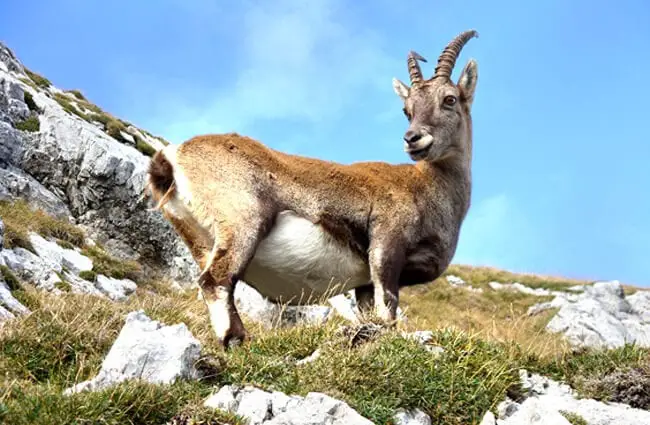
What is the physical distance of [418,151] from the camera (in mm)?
9680

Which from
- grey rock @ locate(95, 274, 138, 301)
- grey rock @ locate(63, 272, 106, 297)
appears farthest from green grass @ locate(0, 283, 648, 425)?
grey rock @ locate(95, 274, 138, 301)

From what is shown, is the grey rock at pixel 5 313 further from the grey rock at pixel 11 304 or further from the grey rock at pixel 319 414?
the grey rock at pixel 319 414

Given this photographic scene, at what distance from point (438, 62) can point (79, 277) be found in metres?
10.6

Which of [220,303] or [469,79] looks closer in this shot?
[220,303]

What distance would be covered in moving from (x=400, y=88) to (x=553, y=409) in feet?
20.2

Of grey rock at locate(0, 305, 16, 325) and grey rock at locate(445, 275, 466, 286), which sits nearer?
grey rock at locate(0, 305, 16, 325)

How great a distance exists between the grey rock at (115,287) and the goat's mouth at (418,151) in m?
9.38

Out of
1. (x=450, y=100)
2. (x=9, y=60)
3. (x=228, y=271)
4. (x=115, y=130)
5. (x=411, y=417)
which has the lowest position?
(x=411, y=417)

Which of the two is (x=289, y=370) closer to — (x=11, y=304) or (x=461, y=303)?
(x=11, y=304)

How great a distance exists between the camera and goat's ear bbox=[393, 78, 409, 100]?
11.0 meters

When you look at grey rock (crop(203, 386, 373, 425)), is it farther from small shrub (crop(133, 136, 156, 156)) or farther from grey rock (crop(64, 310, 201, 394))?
small shrub (crop(133, 136, 156, 156))

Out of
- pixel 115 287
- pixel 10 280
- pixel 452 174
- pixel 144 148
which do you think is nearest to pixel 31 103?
pixel 144 148

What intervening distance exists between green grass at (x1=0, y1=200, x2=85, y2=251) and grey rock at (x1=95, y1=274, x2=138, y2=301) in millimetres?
2046

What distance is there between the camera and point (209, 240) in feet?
28.6
